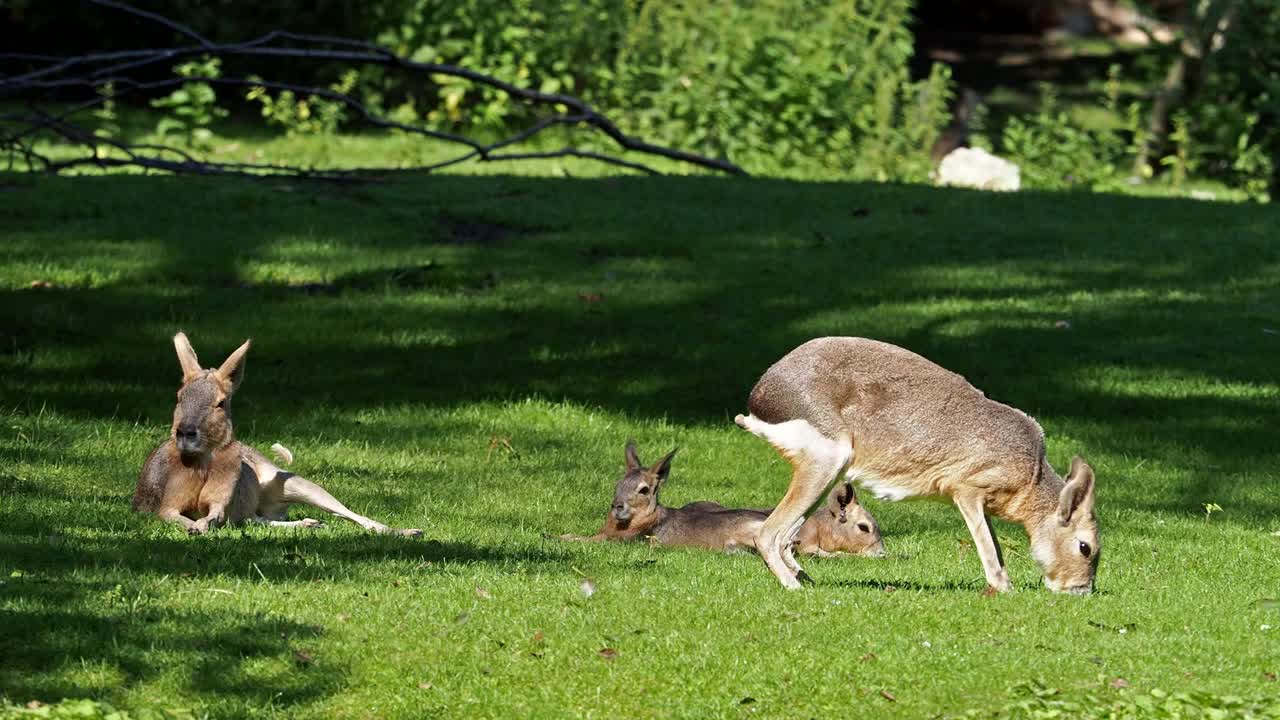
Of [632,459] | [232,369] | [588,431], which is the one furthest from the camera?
[588,431]

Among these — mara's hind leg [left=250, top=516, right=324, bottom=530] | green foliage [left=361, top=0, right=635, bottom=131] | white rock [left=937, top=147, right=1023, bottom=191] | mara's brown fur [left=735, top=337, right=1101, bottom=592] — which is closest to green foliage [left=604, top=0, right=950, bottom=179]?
white rock [left=937, top=147, right=1023, bottom=191]

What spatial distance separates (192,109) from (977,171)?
33.2 feet

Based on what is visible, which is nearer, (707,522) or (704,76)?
(707,522)

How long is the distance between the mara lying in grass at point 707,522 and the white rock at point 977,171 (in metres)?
13.5

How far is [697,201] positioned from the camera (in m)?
20.2

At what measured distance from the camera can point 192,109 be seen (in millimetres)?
24422

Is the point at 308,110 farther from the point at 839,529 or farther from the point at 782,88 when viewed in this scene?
the point at 839,529

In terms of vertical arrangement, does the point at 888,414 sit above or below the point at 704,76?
above

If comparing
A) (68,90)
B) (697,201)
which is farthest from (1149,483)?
(68,90)

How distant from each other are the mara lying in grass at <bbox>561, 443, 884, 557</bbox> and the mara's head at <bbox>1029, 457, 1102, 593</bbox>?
5.14 feet

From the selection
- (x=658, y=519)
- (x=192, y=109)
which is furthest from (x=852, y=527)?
(x=192, y=109)

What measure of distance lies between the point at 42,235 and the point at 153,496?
27.7 ft

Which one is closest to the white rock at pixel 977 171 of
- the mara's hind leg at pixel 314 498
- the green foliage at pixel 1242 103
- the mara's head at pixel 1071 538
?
the green foliage at pixel 1242 103

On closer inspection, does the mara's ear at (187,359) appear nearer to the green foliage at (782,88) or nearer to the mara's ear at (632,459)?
the mara's ear at (632,459)
